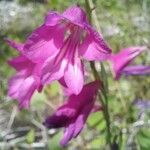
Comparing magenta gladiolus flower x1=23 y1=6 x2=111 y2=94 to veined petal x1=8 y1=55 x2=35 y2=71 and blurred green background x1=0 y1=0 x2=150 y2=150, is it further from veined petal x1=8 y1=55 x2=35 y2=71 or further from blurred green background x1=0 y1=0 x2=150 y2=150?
blurred green background x1=0 y1=0 x2=150 y2=150

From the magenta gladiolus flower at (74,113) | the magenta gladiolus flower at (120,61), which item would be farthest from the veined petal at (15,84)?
the magenta gladiolus flower at (120,61)

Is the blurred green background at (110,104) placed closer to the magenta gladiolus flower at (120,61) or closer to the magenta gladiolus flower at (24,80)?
the magenta gladiolus flower at (120,61)

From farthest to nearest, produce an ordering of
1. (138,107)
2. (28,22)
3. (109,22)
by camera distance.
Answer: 1. (28,22)
2. (109,22)
3. (138,107)

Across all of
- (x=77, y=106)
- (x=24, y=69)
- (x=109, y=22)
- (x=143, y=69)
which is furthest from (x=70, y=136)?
(x=109, y=22)

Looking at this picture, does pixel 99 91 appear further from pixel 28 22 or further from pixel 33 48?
pixel 28 22

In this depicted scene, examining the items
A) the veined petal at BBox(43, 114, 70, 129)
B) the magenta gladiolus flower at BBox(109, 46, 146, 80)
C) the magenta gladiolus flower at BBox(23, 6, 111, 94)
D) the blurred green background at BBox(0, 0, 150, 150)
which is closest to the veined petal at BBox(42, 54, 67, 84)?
the magenta gladiolus flower at BBox(23, 6, 111, 94)

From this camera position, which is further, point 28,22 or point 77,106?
point 28,22
